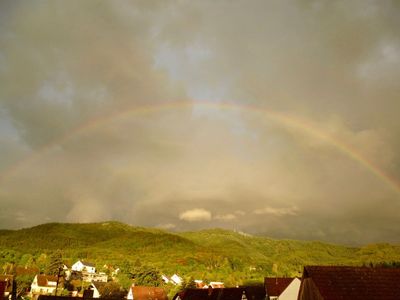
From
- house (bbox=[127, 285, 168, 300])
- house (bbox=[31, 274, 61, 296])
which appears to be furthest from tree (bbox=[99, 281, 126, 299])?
house (bbox=[31, 274, 61, 296])

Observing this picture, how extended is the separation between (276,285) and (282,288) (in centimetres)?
140

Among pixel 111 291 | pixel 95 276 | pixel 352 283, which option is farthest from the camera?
pixel 95 276

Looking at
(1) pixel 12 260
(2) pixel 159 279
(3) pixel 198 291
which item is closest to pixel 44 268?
(1) pixel 12 260

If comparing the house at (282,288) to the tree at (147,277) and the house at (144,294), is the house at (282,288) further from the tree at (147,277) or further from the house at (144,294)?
the tree at (147,277)

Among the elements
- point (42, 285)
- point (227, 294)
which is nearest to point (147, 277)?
point (42, 285)

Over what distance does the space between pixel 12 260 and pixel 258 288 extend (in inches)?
5045

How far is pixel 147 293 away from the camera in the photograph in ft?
334

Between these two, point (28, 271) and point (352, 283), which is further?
point (28, 271)

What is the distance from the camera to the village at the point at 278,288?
3188 cm

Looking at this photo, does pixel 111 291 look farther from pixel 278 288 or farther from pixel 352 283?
pixel 352 283

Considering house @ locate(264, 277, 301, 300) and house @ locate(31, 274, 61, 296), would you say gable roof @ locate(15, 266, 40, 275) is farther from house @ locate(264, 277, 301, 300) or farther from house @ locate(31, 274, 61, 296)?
house @ locate(264, 277, 301, 300)

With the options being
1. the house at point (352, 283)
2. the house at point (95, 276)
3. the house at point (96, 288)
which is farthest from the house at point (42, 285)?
the house at point (352, 283)

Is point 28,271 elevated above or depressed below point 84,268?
below

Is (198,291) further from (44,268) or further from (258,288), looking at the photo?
(44,268)
